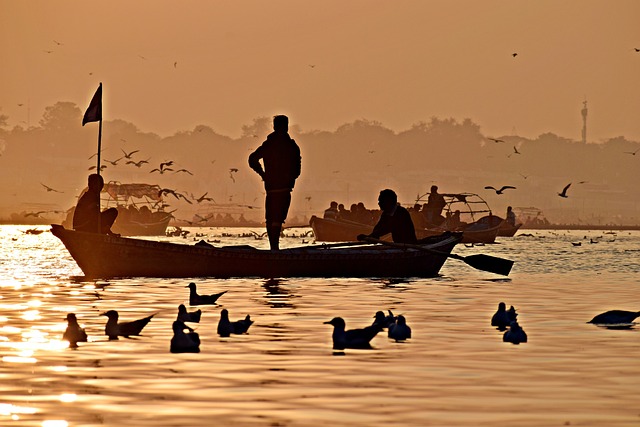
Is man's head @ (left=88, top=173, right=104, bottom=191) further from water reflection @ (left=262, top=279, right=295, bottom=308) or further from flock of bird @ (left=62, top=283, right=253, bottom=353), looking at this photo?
flock of bird @ (left=62, top=283, right=253, bottom=353)

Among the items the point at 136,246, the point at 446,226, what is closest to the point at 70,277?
the point at 136,246

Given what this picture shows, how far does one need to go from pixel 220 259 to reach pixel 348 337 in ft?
46.7

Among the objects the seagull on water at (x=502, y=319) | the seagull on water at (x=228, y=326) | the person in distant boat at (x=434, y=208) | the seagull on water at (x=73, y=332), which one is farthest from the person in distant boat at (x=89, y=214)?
the person in distant boat at (x=434, y=208)

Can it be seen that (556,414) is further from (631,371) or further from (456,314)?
(456,314)

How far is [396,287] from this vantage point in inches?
1105

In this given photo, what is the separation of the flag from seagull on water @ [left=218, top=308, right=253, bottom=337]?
1437 centimetres

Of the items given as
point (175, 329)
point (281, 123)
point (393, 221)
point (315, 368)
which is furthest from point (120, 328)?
point (393, 221)

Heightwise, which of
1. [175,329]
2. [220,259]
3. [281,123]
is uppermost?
[281,123]

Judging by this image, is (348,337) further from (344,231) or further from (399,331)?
(344,231)

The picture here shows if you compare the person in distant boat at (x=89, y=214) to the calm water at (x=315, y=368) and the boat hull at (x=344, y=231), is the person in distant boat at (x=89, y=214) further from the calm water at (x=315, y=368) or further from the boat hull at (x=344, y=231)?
the boat hull at (x=344, y=231)

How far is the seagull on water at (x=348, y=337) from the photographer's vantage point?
15.5 meters

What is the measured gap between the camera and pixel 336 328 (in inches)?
614

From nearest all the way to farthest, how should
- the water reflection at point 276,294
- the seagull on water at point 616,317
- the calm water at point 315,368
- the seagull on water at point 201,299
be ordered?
1. the calm water at point 315,368
2. the seagull on water at point 616,317
3. the seagull on water at point 201,299
4. the water reflection at point 276,294

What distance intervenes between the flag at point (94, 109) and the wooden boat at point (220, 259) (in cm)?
319
